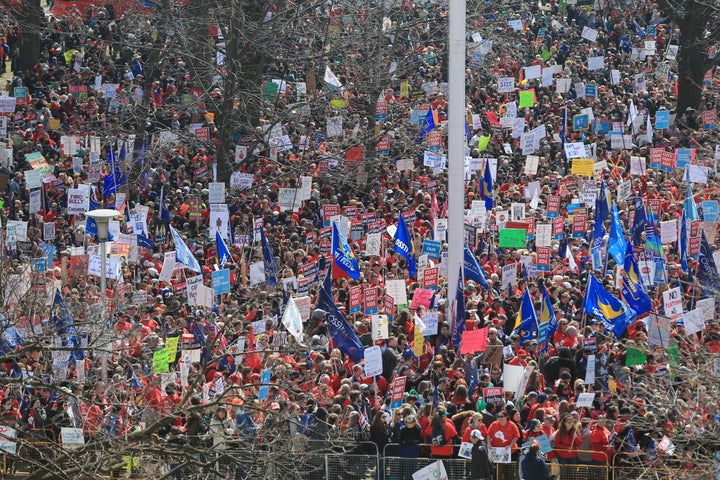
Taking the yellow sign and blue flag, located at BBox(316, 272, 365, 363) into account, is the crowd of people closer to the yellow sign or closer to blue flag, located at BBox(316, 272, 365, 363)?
blue flag, located at BBox(316, 272, 365, 363)

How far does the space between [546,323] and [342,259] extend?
4.51 meters

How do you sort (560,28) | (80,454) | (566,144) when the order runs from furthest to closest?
(560,28) < (566,144) < (80,454)

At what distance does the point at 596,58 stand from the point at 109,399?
25.2 metres

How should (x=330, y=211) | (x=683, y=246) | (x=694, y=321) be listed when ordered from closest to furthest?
Answer: (x=694, y=321) < (x=683, y=246) < (x=330, y=211)

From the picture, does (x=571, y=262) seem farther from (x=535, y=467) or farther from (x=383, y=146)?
(x=383, y=146)

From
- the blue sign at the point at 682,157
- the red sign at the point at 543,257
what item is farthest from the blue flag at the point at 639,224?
the blue sign at the point at 682,157

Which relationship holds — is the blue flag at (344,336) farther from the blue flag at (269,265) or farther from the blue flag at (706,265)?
the blue flag at (706,265)

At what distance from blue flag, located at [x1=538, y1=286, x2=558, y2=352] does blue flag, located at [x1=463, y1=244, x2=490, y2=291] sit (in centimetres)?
202

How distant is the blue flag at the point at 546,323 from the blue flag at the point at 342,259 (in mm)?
3908

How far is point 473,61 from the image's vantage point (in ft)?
140

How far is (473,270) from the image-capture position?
25.3m

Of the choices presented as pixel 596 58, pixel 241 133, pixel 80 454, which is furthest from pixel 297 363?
pixel 596 58

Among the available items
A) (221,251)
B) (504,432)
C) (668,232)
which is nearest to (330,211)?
(221,251)

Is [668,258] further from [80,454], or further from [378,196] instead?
[80,454]
